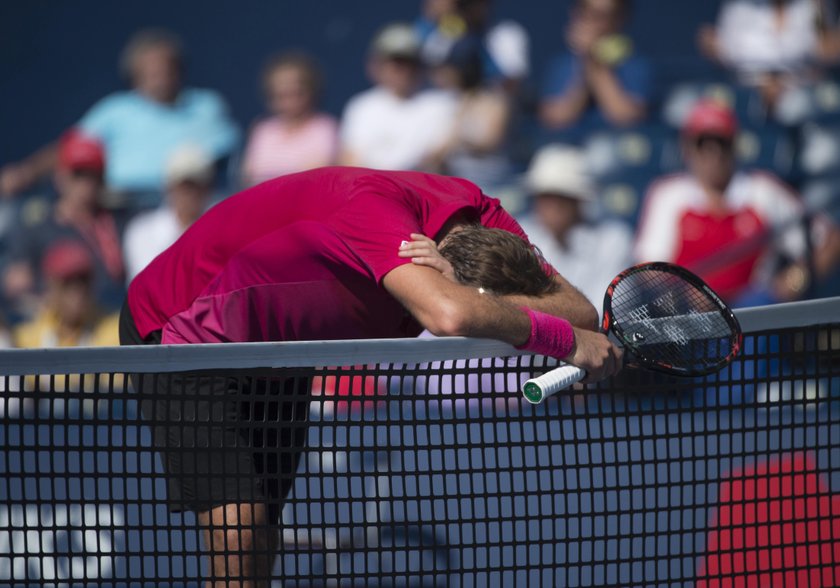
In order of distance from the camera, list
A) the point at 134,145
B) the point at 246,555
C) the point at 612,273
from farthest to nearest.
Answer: the point at 134,145, the point at 612,273, the point at 246,555

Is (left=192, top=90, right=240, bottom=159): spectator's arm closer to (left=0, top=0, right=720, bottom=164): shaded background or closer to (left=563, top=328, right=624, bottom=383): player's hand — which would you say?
(left=0, top=0, right=720, bottom=164): shaded background

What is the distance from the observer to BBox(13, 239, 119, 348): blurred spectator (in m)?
5.32

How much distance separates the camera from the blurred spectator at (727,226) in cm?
525

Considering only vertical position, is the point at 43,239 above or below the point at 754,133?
below

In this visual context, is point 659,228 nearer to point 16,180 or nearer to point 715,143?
point 715,143

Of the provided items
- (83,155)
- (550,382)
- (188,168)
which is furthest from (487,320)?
(83,155)

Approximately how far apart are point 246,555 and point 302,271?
2.38 ft

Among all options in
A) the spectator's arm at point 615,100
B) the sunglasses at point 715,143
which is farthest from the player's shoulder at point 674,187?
the spectator's arm at point 615,100

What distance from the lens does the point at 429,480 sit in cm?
268

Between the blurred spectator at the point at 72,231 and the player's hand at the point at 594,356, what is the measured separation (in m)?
3.97

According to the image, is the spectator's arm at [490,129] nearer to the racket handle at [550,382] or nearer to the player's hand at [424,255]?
the player's hand at [424,255]

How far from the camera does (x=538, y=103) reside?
21.3 feet

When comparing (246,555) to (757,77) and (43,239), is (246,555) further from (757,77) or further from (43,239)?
(757,77)

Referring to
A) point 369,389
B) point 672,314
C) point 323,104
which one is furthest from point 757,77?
point 672,314
